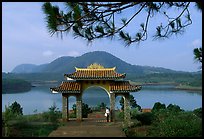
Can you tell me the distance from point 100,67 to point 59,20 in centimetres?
731

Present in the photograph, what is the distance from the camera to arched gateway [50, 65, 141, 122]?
433 inches

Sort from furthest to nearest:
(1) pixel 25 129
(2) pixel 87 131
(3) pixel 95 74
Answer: (3) pixel 95 74
(1) pixel 25 129
(2) pixel 87 131

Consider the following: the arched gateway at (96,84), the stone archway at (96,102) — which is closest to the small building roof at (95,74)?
the arched gateway at (96,84)

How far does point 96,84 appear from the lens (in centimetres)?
1144

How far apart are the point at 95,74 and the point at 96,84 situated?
1.38 feet

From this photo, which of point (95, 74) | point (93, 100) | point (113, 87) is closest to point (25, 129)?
point (95, 74)

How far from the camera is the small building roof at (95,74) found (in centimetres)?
1105

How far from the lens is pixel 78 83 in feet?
37.3

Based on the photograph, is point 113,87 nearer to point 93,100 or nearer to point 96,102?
point 96,102

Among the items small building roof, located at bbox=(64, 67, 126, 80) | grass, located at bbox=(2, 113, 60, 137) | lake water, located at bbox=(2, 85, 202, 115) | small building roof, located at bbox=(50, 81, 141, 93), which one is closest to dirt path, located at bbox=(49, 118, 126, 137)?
grass, located at bbox=(2, 113, 60, 137)

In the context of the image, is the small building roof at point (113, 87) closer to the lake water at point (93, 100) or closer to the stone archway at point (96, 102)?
the stone archway at point (96, 102)

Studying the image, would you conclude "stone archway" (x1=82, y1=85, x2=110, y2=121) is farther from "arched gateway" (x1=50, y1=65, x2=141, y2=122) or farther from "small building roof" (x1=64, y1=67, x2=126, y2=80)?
"small building roof" (x1=64, y1=67, x2=126, y2=80)

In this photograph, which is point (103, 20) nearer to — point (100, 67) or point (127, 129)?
point (127, 129)

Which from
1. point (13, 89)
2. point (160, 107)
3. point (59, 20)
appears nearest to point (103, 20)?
point (59, 20)
